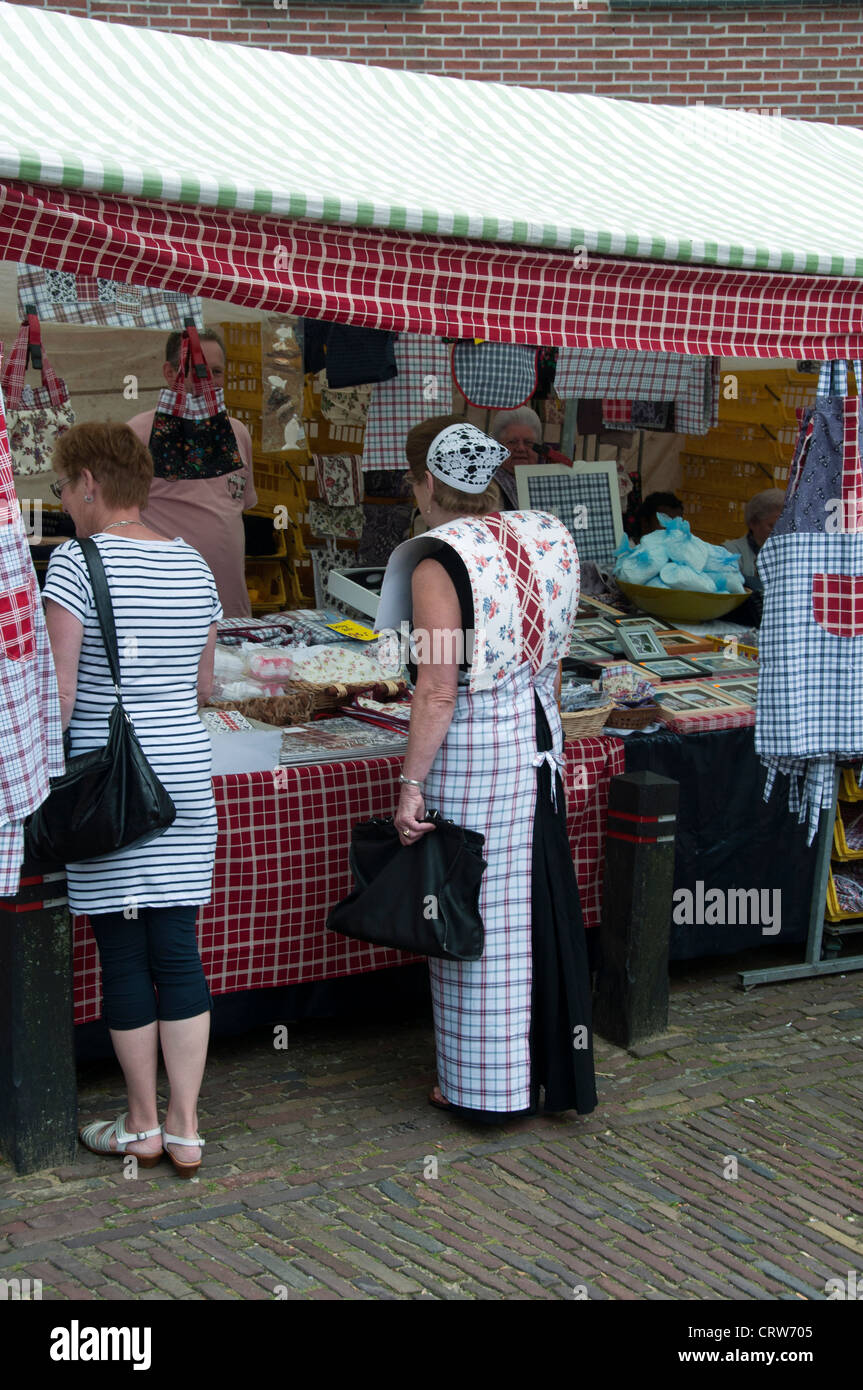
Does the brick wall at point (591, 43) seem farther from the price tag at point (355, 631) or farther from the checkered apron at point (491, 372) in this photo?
the price tag at point (355, 631)

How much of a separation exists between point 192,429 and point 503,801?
9.43 ft

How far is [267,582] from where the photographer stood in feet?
30.1

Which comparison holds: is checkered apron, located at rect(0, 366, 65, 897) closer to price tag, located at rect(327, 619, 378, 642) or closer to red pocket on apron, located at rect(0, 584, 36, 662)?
red pocket on apron, located at rect(0, 584, 36, 662)

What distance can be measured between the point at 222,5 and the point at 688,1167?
8.29 metres

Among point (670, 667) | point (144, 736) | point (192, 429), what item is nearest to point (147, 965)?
point (144, 736)

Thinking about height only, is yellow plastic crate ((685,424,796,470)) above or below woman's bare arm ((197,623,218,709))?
above

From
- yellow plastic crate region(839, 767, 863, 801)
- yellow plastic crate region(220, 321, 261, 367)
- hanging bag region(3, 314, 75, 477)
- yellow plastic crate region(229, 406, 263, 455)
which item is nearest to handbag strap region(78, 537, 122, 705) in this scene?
hanging bag region(3, 314, 75, 477)

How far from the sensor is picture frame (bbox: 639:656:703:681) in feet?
19.0

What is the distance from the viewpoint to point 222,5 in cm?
957

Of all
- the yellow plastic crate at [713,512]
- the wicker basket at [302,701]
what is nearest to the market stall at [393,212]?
the wicker basket at [302,701]

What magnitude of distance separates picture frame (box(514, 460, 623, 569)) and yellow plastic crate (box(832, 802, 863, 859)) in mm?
1932

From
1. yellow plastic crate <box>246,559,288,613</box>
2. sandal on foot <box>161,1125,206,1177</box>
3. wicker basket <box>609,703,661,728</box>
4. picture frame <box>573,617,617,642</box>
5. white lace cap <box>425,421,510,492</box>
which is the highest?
white lace cap <box>425,421,510,492</box>

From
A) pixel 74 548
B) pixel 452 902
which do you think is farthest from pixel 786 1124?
pixel 74 548

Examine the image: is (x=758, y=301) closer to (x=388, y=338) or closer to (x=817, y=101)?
(x=388, y=338)
